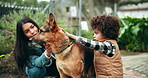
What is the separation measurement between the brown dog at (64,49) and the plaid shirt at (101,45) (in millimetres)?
242

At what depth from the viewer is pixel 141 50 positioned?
7.97m

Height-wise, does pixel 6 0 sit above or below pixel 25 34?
above

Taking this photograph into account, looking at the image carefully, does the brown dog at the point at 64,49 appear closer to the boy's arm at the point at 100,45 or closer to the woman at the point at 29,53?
the boy's arm at the point at 100,45

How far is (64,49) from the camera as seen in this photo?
8.27ft

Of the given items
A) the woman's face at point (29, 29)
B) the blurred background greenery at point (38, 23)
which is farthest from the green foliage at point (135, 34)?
the woman's face at point (29, 29)

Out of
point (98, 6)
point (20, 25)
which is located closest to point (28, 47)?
point (20, 25)

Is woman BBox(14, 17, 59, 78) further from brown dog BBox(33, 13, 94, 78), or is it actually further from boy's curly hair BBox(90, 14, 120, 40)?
boy's curly hair BBox(90, 14, 120, 40)

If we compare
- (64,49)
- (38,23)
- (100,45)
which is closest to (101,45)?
(100,45)

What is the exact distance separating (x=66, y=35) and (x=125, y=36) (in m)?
6.49

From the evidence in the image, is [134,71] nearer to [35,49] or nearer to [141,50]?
[35,49]

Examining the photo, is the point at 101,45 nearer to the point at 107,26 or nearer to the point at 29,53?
the point at 107,26

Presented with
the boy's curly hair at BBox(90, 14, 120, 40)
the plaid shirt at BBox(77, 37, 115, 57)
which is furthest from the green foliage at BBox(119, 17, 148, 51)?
the plaid shirt at BBox(77, 37, 115, 57)

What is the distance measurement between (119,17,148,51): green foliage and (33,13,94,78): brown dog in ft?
18.0

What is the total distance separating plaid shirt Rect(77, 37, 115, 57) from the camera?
235 cm
